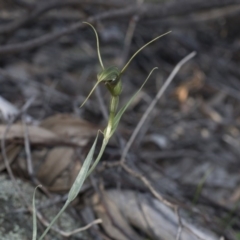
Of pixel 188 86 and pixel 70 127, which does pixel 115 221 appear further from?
pixel 188 86

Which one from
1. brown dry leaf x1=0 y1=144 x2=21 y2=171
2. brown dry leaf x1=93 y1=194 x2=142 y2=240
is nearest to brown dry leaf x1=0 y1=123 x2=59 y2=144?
brown dry leaf x1=0 y1=144 x2=21 y2=171

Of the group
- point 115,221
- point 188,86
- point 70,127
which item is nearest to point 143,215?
point 115,221

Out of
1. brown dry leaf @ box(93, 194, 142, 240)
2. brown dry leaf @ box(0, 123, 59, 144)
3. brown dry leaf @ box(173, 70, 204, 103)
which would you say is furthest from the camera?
brown dry leaf @ box(173, 70, 204, 103)

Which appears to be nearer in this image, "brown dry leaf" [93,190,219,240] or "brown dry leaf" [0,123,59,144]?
"brown dry leaf" [93,190,219,240]

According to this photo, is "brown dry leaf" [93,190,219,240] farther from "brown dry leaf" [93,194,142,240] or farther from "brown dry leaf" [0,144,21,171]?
"brown dry leaf" [0,144,21,171]

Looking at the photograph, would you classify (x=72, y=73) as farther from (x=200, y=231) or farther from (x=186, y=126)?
(x=200, y=231)

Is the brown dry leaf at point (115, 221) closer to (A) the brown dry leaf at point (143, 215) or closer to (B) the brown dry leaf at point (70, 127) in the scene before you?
(A) the brown dry leaf at point (143, 215)
